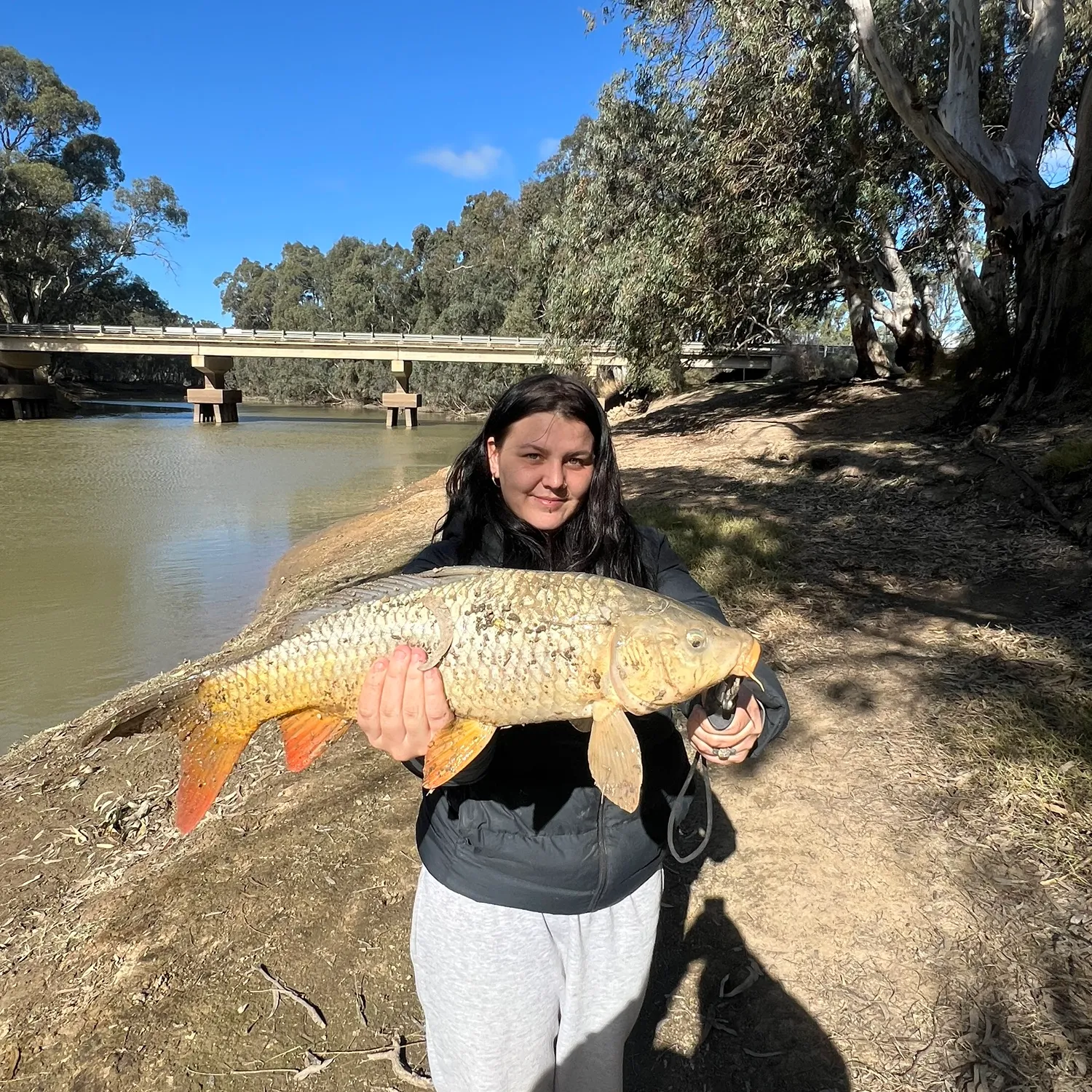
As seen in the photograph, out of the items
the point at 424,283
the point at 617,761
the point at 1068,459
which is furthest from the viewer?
the point at 424,283

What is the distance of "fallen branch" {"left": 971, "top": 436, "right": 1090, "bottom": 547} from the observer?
5445 millimetres

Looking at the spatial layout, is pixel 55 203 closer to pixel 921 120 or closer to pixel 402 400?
pixel 402 400

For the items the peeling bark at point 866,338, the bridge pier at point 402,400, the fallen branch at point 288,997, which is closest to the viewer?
the fallen branch at point 288,997

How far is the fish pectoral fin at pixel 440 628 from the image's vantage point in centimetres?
163

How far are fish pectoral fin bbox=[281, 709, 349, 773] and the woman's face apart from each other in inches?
31.0

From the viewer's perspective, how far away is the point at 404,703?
161 cm

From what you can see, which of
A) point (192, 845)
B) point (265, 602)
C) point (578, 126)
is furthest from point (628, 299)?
point (578, 126)

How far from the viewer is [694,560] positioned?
616cm

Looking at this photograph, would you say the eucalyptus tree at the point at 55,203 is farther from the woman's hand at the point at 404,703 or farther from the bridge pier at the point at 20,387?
the woman's hand at the point at 404,703

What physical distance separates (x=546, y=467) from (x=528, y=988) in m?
1.35

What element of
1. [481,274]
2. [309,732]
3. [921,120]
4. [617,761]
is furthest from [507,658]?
[481,274]

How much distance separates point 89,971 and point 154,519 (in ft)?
46.2

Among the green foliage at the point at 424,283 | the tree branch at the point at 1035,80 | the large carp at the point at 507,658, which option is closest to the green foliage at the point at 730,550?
the large carp at the point at 507,658

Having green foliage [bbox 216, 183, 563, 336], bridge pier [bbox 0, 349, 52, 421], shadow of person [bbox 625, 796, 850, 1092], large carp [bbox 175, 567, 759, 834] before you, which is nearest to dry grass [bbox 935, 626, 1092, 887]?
shadow of person [bbox 625, 796, 850, 1092]
